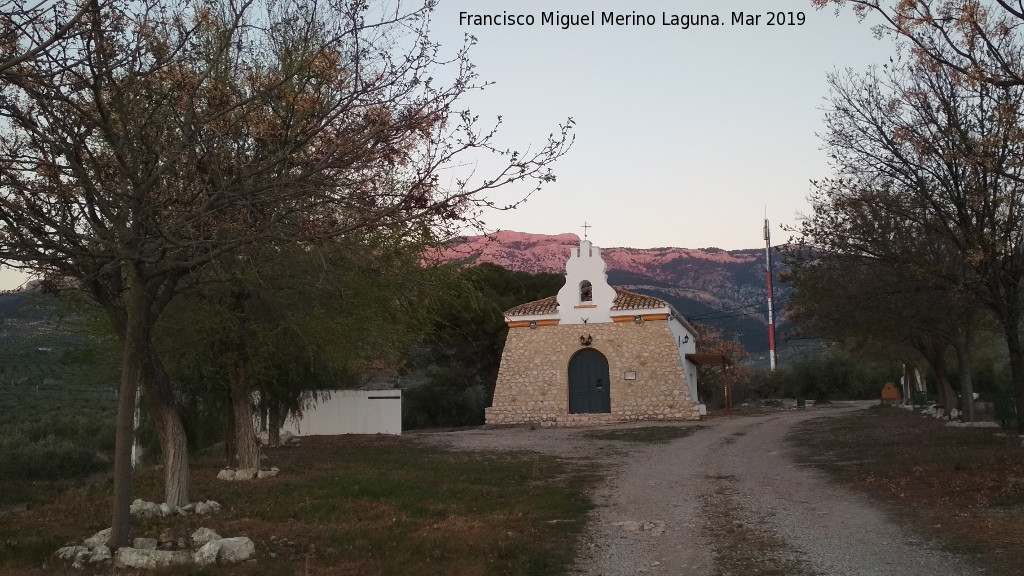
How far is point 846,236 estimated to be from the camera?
16.0 m

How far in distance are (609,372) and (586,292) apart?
10.4ft

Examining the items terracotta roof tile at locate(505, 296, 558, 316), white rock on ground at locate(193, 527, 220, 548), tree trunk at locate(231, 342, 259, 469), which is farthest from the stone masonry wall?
white rock on ground at locate(193, 527, 220, 548)

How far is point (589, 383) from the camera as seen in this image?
3133 cm

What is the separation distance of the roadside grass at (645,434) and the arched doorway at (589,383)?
4306mm

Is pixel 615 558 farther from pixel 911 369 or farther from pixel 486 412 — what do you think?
pixel 911 369

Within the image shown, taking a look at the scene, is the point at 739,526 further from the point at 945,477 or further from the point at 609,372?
the point at 609,372

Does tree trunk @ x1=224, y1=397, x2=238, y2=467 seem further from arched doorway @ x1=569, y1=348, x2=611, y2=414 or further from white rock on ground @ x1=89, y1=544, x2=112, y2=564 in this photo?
arched doorway @ x1=569, y1=348, x2=611, y2=414

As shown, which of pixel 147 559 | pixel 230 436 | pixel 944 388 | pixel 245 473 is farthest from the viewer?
pixel 944 388

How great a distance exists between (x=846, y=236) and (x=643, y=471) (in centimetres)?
582

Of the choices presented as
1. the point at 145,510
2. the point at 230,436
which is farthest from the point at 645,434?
the point at 145,510

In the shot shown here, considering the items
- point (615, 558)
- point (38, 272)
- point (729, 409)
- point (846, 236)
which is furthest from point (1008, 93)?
point (729, 409)

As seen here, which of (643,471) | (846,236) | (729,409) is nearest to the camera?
(643,471)

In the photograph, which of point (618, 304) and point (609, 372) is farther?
point (618, 304)

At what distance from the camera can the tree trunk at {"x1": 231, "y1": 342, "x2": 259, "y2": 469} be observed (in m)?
13.3
